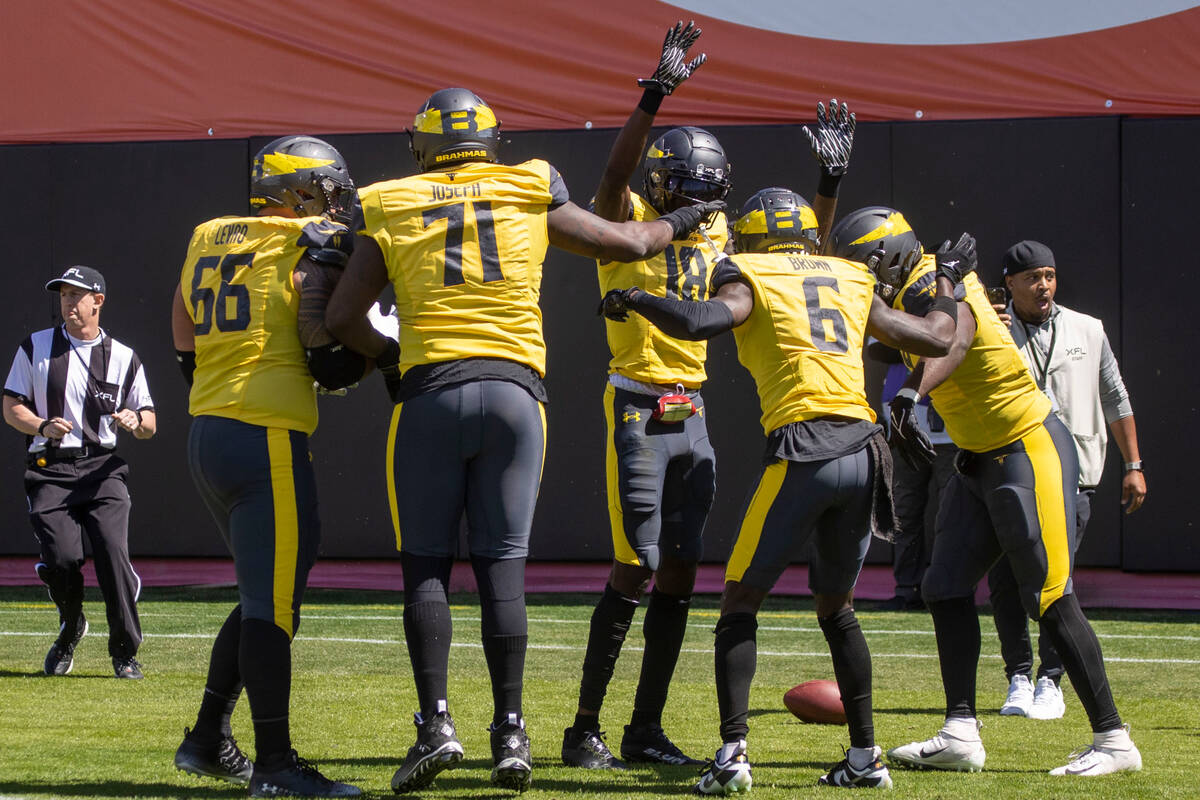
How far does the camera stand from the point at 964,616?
5.39 meters

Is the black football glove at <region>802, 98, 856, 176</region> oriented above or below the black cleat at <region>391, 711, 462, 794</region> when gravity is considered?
above

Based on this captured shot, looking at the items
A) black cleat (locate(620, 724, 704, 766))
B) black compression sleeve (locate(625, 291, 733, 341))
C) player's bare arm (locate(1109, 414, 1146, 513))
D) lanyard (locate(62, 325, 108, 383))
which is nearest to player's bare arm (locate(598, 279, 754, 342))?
black compression sleeve (locate(625, 291, 733, 341))

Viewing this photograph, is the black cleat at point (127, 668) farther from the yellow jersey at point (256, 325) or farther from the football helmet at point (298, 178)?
the football helmet at point (298, 178)

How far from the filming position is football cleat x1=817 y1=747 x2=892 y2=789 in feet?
15.5

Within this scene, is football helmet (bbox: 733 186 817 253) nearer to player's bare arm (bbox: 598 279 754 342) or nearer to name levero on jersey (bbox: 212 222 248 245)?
player's bare arm (bbox: 598 279 754 342)

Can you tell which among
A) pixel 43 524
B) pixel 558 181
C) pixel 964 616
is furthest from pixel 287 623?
pixel 43 524

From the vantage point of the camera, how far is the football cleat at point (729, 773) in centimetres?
452

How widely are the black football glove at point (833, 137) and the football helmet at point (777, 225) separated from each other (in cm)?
36

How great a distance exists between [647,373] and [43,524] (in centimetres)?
401

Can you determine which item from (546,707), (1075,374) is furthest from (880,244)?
(546,707)

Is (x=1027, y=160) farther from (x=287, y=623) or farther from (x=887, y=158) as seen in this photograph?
(x=287, y=623)

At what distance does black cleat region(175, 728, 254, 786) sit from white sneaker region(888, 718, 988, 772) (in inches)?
95.1

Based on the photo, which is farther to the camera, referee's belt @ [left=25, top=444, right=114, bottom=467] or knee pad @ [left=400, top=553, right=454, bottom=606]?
referee's belt @ [left=25, top=444, right=114, bottom=467]

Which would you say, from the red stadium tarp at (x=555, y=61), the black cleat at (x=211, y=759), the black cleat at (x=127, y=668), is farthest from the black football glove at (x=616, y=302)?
the red stadium tarp at (x=555, y=61)
